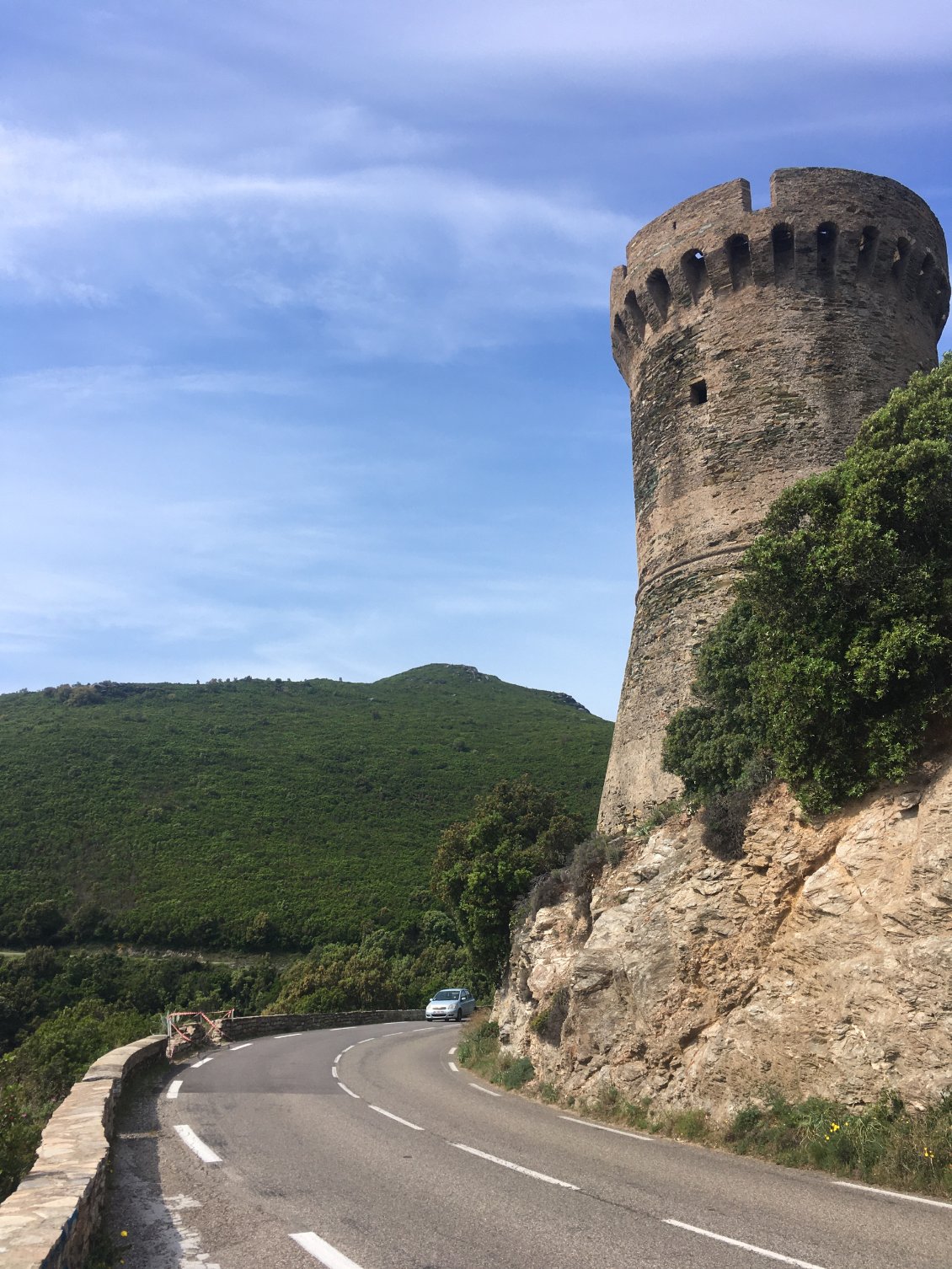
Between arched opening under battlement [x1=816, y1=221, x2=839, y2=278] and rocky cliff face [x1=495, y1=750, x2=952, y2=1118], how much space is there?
1194cm

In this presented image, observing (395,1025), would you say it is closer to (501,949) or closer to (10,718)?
(501,949)

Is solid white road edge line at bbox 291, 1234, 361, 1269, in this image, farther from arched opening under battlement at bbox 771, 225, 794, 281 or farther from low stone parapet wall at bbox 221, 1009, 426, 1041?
low stone parapet wall at bbox 221, 1009, 426, 1041

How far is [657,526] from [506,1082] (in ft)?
37.2

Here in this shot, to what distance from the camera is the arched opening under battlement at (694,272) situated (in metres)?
18.8

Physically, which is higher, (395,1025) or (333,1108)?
(333,1108)

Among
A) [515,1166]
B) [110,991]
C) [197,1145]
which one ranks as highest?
[515,1166]

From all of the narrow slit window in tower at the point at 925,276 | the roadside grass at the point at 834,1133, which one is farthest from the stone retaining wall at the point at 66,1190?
the narrow slit window in tower at the point at 925,276

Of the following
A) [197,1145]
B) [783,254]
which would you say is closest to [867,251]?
[783,254]

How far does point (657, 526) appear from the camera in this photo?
740 inches

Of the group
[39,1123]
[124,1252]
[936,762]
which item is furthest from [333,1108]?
[936,762]

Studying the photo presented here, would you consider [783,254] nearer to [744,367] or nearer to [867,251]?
[867,251]

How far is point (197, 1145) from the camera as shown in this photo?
9.05 metres

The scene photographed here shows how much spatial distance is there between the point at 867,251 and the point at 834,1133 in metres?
16.8

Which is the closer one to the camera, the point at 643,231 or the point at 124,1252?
the point at 124,1252
